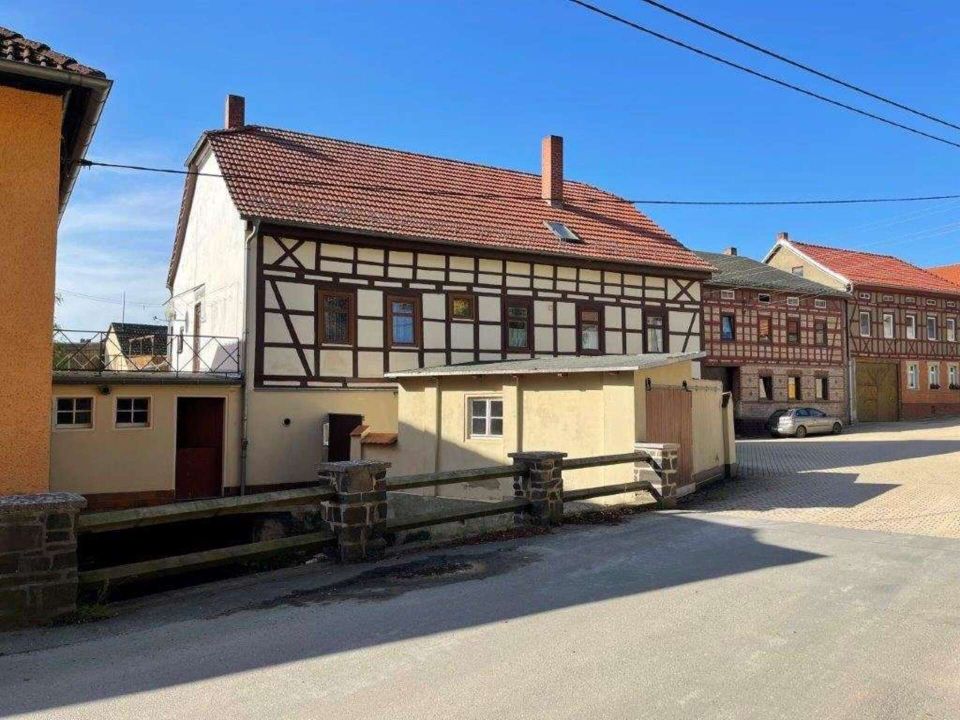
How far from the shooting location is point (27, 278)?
885 cm

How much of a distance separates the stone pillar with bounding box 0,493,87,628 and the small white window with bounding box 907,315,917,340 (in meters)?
40.6

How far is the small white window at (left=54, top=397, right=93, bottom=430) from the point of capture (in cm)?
1524

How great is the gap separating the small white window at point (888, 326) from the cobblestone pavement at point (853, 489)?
18.4 meters

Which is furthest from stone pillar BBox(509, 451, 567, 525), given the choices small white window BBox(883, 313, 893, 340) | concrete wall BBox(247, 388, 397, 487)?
small white window BBox(883, 313, 893, 340)

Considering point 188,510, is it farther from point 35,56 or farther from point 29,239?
point 35,56

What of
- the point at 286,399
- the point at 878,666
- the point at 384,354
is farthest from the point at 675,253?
the point at 878,666

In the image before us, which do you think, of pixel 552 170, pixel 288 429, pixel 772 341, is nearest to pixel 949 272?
pixel 772 341

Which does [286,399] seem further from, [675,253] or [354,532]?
[675,253]

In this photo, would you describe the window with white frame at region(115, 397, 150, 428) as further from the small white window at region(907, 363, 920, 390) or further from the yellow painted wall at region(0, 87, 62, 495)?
the small white window at region(907, 363, 920, 390)

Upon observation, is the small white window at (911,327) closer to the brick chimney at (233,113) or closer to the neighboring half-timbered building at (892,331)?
the neighboring half-timbered building at (892,331)

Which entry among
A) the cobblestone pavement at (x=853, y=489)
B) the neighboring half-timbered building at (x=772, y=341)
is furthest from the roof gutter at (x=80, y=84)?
the neighboring half-timbered building at (x=772, y=341)

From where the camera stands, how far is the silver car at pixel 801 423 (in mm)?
30000

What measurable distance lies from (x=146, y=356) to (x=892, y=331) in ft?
113

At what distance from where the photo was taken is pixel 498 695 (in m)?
4.26
